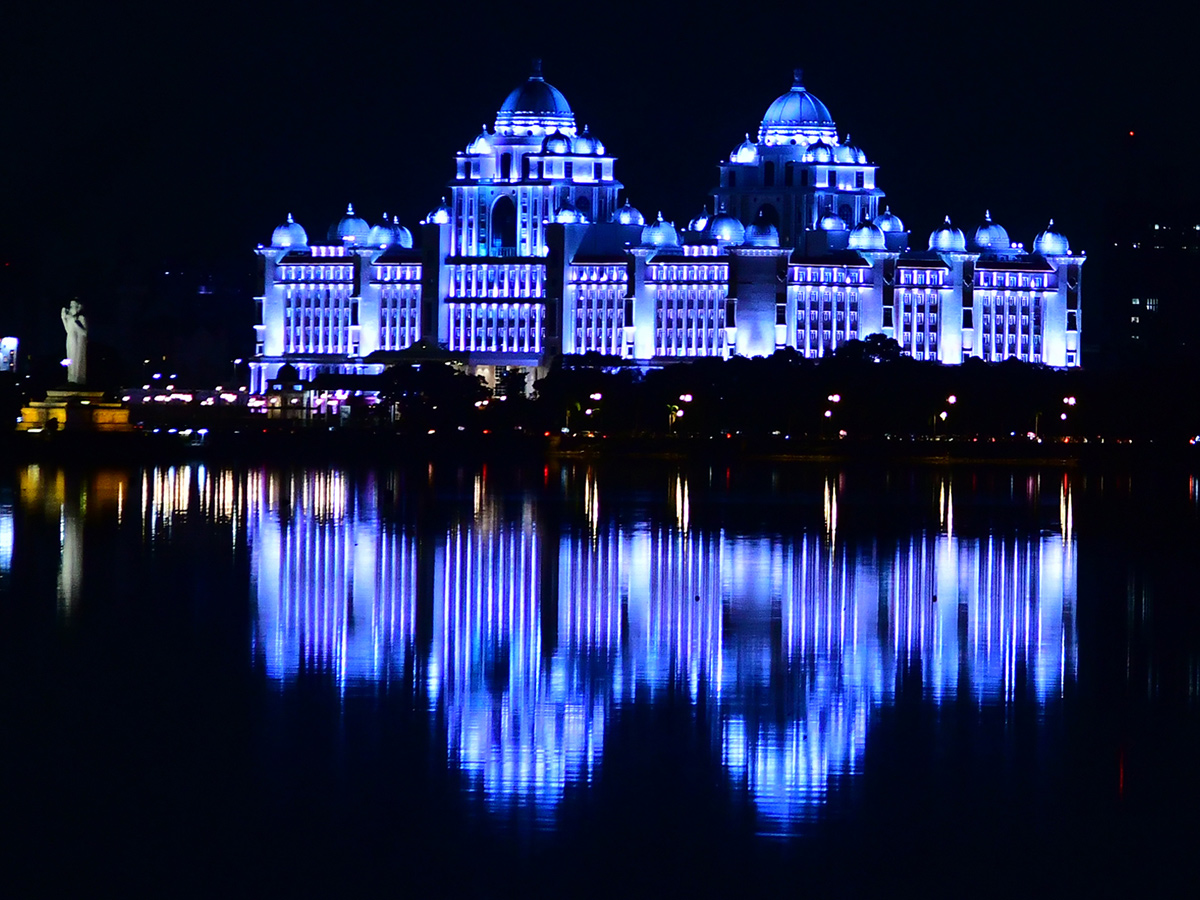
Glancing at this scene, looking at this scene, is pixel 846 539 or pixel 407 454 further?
pixel 407 454

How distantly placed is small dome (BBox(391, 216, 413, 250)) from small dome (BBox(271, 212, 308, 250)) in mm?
4449

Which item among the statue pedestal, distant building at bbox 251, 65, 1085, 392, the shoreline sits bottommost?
the shoreline

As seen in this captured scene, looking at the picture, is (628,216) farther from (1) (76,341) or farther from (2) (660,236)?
(1) (76,341)

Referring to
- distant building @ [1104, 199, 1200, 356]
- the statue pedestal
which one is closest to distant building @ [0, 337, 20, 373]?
the statue pedestal

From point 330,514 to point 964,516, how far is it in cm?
1202

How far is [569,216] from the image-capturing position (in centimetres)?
12006

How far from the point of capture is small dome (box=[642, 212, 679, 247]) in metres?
119

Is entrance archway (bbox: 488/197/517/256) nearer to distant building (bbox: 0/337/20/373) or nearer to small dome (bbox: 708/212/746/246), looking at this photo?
small dome (bbox: 708/212/746/246)

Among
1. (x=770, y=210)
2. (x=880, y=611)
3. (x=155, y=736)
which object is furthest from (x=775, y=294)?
(x=155, y=736)

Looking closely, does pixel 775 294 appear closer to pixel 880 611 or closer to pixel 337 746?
pixel 880 611

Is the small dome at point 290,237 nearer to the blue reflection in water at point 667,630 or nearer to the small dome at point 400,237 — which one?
the small dome at point 400,237

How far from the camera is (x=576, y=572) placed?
36188 mm

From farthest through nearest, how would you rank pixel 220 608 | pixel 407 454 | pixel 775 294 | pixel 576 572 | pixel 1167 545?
pixel 775 294 → pixel 407 454 → pixel 1167 545 → pixel 576 572 → pixel 220 608

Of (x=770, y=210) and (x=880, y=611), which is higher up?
(x=770, y=210)
